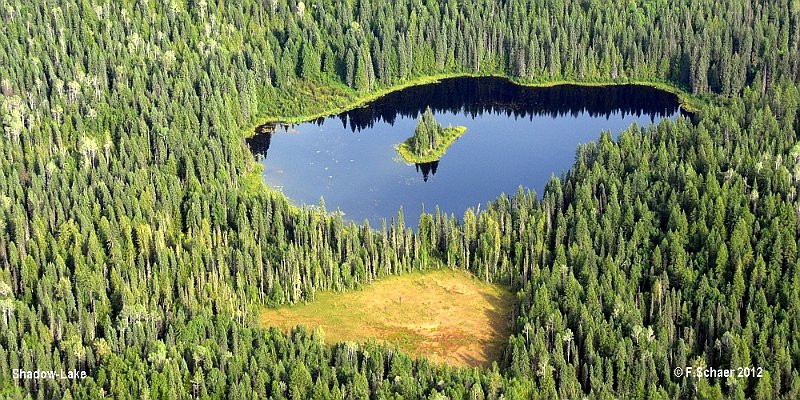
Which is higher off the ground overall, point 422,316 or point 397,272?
point 397,272

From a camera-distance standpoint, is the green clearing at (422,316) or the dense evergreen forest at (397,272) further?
the green clearing at (422,316)

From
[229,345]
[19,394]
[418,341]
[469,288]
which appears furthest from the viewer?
[469,288]

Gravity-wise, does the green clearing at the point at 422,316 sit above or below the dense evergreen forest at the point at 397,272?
below

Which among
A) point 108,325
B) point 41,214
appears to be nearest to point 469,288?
point 108,325

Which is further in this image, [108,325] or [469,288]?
[469,288]

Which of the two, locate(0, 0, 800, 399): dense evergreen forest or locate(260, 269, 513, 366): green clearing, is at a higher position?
locate(0, 0, 800, 399): dense evergreen forest

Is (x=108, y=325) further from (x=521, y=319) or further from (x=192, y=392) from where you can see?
(x=521, y=319)

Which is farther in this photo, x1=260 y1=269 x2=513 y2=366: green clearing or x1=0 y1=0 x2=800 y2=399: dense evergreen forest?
x1=260 y1=269 x2=513 y2=366: green clearing

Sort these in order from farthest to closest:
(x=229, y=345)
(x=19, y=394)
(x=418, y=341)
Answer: (x=418, y=341)
(x=229, y=345)
(x=19, y=394)
